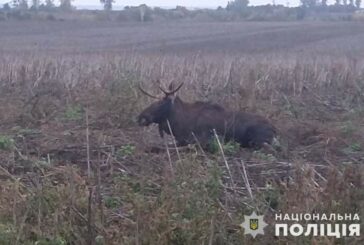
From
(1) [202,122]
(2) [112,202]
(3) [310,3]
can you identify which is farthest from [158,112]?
(3) [310,3]

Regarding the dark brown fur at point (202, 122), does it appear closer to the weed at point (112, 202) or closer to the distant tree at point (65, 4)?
the weed at point (112, 202)

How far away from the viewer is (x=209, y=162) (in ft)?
27.8

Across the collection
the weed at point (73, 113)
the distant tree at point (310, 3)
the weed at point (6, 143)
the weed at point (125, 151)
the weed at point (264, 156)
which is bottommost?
the distant tree at point (310, 3)

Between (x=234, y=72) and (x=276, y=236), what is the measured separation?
11.0 metres

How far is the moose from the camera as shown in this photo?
11.4m

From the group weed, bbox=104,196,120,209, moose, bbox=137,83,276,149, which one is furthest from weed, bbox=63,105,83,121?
weed, bbox=104,196,120,209

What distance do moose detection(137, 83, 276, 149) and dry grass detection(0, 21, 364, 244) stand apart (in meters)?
0.31

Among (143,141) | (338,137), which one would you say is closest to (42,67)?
(143,141)

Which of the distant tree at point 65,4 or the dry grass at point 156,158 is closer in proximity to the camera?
the dry grass at point 156,158

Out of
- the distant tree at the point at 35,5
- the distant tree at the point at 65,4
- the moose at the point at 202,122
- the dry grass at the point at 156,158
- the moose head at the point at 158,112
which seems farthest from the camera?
the distant tree at the point at 65,4

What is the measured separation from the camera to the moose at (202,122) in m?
11.4

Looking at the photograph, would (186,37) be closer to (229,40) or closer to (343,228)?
(229,40)

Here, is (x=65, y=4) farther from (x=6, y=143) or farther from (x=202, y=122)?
(x=6, y=143)

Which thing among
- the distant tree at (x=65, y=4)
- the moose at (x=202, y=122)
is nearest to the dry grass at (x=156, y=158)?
the moose at (x=202, y=122)
